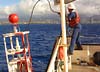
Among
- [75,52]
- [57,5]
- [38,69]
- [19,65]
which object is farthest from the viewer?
[38,69]

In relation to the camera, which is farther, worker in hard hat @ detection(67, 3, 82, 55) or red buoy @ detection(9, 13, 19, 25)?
worker in hard hat @ detection(67, 3, 82, 55)

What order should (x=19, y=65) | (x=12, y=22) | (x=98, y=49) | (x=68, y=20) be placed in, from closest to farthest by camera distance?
(x=12, y=22)
(x=19, y=65)
(x=68, y=20)
(x=98, y=49)

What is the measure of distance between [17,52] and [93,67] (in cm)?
387

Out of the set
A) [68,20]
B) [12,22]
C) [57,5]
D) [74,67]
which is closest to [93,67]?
[74,67]

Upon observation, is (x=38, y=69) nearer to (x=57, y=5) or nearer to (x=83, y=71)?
(x=83, y=71)

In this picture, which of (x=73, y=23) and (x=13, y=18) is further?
(x=73, y=23)

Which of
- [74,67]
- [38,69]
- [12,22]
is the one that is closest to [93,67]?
[74,67]

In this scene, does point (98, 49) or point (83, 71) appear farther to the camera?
point (98, 49)

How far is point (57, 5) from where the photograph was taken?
369 inches

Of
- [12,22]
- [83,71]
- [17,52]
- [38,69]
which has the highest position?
[12,22]

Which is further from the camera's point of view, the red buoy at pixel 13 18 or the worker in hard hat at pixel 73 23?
the worker in hard hat at pixel 73 23

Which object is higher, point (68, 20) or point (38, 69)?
point (68, 20)

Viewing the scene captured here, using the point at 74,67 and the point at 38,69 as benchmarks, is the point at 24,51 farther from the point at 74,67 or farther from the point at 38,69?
the point at 38,69

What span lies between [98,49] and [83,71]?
396 centimetres
